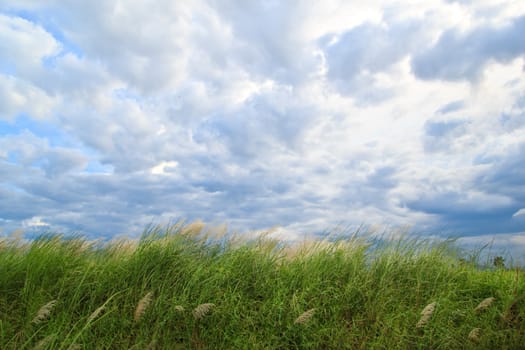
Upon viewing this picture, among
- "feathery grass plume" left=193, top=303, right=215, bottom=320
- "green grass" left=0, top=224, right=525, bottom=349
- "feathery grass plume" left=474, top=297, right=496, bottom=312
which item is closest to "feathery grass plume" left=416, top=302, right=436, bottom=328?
"green grass" left=0, top=224, right=525, bottom=349

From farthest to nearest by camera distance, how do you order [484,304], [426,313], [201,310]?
[484,304]
[426,313]
[201,310]

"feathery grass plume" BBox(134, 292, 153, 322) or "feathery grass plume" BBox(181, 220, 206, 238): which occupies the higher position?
"feathery grass plume" BBox(181, 220, 206, 238)

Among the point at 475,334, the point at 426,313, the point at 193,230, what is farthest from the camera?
the point at 193,230

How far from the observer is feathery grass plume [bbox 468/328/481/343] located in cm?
581

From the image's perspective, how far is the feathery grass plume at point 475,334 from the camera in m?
5.81

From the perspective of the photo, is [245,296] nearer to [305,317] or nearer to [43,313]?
[305,317]

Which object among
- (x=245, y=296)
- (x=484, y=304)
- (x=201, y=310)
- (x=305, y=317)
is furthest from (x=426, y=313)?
(x=201, y=310)

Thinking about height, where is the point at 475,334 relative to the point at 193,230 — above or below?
below

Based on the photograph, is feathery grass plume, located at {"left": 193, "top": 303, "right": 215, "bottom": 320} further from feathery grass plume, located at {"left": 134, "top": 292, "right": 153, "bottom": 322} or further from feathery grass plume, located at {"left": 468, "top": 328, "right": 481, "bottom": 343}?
feathery grass plume, located at {"left": 468, "top": 328, "right": 481, "bottom": 343}

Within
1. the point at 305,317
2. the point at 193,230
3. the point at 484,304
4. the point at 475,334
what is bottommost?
the point at 475,334

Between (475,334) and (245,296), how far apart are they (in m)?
2.97

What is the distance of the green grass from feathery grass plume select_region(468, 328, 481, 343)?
0.05m

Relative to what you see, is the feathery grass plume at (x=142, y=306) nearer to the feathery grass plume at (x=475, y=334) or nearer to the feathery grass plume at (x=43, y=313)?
the feathery grass plume at (x=43, y=313)

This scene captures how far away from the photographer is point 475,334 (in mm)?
5895
